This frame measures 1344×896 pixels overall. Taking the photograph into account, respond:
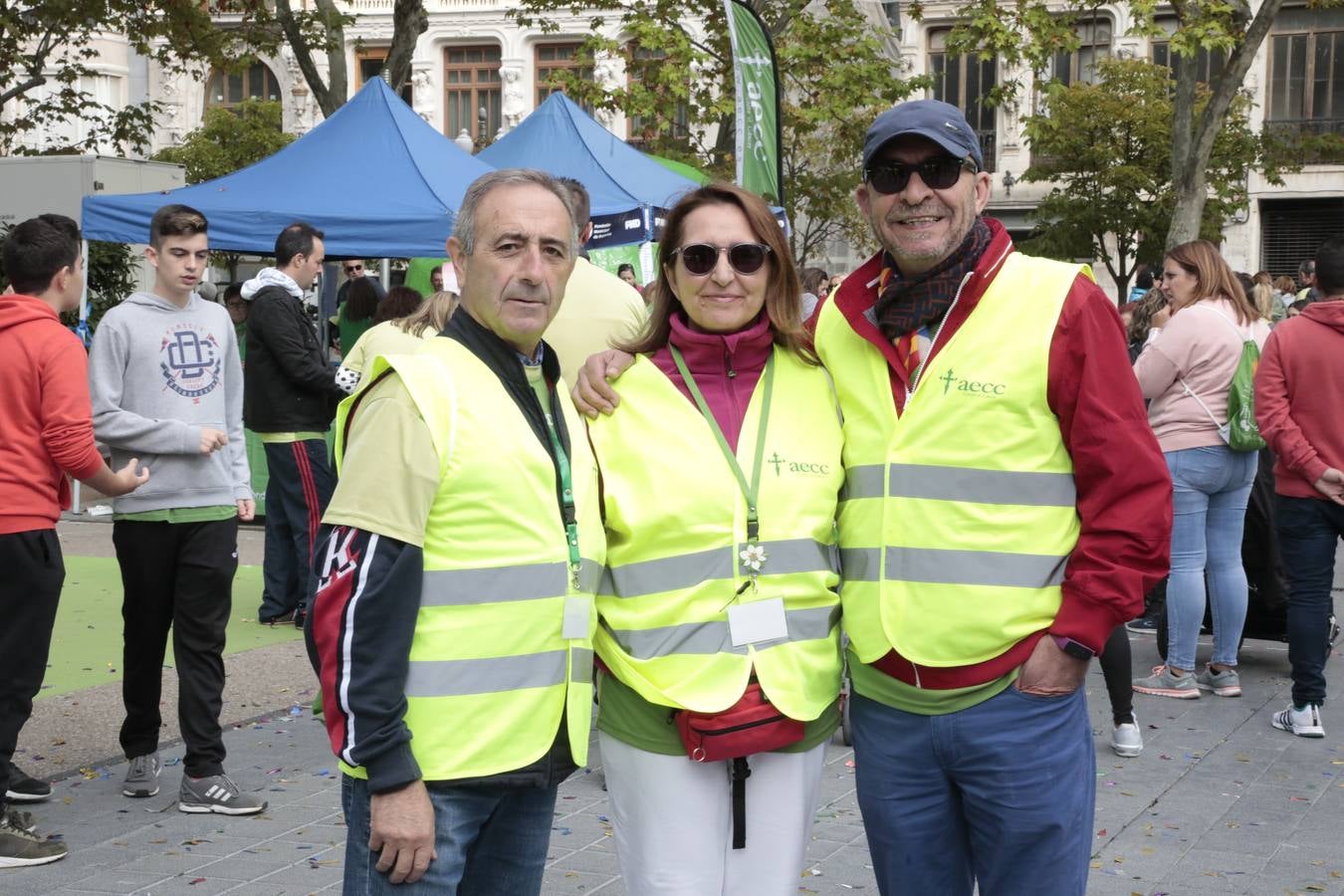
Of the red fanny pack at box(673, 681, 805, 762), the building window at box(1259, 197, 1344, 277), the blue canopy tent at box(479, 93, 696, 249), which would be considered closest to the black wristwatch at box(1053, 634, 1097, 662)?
the red fanny pack at box(673, 681, 805, 762)

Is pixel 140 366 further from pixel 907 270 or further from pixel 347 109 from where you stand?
pixel 347 109

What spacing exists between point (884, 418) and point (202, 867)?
3.08 m

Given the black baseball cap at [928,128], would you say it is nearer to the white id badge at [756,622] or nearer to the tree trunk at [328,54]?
the white id badge at [756,622]

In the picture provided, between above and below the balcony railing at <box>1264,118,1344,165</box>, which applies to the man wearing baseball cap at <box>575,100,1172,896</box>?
below

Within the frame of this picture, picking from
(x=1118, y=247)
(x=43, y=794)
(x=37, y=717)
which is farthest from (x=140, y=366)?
(x=1118, y=247)

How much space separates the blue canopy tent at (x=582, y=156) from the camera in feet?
46.6

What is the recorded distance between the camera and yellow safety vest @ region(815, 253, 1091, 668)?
9.86 ft

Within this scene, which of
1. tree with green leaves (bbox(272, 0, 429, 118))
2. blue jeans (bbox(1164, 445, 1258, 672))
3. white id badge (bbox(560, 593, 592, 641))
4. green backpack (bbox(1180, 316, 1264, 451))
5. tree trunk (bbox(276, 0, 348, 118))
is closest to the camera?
white id badge (bbox(560, 593, 592, 641))

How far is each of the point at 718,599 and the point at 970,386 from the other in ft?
2.16

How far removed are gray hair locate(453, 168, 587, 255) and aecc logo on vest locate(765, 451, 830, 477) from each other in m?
0.58

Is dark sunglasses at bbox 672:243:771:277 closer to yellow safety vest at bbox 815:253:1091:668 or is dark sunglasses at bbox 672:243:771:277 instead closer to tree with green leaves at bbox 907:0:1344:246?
yellow safety vest at bbox 815:253:1091:668

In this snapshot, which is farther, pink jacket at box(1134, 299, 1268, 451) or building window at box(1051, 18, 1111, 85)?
building window at box(1051, 18, 1111, 85)

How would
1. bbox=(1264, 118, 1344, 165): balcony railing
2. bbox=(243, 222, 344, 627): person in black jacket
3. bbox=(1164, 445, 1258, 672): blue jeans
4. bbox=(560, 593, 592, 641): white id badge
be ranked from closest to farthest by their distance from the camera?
bbox=(560, 593, 592, 641): white id badge, bbox=(1164, 445, 1258, 672): blue jeans, bbox=(243, 222, 344, 627): person in black jacket, bbox=(1264, 118, 1344, 165): balcony railing

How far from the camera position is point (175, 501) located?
215 inches
